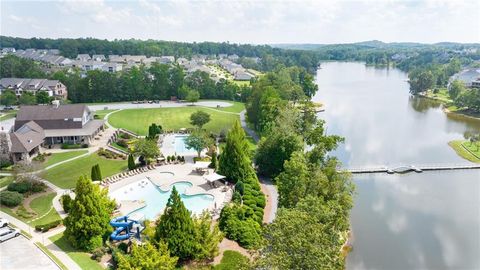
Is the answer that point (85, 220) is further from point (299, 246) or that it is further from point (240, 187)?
point (299, 246)

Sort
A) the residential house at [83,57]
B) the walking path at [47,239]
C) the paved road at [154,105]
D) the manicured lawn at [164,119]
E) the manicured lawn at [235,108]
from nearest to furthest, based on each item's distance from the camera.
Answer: the walking path at [47,239], the manicured lawn at [164,119], the manicured lawn at [235,108], the paved road at [154,105], the residential house at [83,57]

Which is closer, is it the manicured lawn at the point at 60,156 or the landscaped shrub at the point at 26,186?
the landscaped shrub at the point at 26,186

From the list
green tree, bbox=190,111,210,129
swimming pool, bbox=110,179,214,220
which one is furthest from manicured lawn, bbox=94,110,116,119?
swimming pool, bbox=110,179,214,220

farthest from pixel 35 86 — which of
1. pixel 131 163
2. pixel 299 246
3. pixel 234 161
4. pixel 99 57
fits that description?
pixel 299 246

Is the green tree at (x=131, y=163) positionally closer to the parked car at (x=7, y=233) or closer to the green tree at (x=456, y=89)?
the parked car at (x=7, y=233)

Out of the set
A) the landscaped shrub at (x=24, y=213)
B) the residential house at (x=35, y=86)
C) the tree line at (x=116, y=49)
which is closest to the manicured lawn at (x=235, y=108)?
the residential house at (x=35, y=86)

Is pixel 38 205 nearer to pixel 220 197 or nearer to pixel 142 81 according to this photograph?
pixel 220 197
